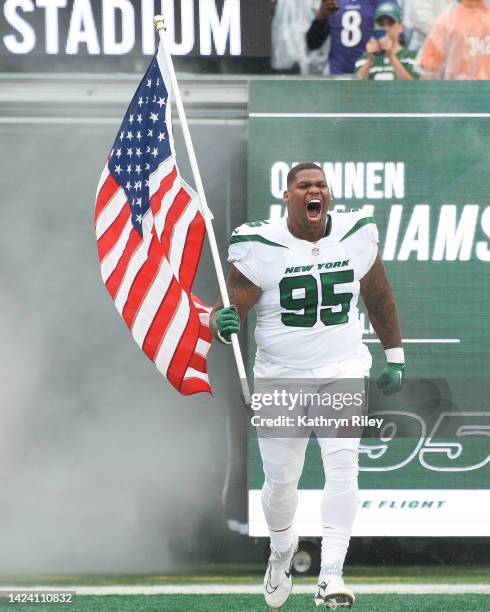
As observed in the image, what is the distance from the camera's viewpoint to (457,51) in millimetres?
8023

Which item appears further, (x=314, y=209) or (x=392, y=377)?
(x=392, y=377)

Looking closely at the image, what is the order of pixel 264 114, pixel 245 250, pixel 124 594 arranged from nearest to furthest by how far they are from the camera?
pixel 245 250, pixel 124 594, pixel 264 114

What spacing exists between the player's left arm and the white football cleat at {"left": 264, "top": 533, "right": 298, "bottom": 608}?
0.88 meters

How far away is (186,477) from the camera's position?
7.93 metres

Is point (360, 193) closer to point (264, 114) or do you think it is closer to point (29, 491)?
point (264, 114)

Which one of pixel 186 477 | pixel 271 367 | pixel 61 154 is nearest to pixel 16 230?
pixel 61 154

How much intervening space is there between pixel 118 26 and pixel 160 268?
179 cm

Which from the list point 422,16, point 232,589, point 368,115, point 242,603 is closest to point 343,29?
point 422,16

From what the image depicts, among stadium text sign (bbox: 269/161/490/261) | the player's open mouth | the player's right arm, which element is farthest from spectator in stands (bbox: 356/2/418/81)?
the player's right arm

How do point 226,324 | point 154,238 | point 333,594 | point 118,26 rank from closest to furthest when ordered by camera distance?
point 333,594 < point 226,324 < point 154,238 < point 118,26

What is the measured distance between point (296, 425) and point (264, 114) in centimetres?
207

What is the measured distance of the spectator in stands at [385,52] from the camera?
7.95 m

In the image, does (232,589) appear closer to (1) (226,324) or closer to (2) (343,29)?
(1) (226,324)

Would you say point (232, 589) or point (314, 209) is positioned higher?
point (314, 209)
